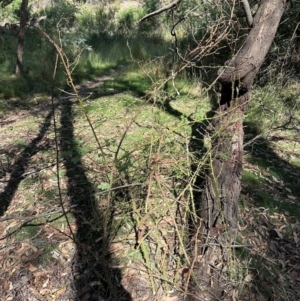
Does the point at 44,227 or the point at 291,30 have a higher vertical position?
the point at 291,30

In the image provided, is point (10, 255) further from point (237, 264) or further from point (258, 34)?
point (258, 34)

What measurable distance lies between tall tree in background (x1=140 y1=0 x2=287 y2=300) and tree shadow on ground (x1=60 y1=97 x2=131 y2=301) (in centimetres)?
72

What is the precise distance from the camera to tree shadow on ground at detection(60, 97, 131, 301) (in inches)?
111

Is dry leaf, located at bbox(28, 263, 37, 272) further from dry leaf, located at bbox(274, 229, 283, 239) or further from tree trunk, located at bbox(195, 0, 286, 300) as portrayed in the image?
dry leaf, located at bbox(274, 229, 283, 239)

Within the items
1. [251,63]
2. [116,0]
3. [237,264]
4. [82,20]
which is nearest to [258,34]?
[251,63]

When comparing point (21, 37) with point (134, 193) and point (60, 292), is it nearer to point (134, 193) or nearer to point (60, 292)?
point (134, 193)

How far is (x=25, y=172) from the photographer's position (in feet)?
15.1

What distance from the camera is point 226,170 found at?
138 inches

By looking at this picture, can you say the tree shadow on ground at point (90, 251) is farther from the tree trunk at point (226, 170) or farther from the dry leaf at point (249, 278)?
the dry leaf at point (249, 278)

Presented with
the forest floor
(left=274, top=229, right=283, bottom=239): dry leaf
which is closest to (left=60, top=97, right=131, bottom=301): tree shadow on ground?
the forest floor

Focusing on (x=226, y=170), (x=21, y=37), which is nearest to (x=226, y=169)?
(x=226, y=170)

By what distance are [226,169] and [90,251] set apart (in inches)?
59.6

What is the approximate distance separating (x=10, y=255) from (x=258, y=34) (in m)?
3.62

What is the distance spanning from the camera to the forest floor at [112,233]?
2.87m
